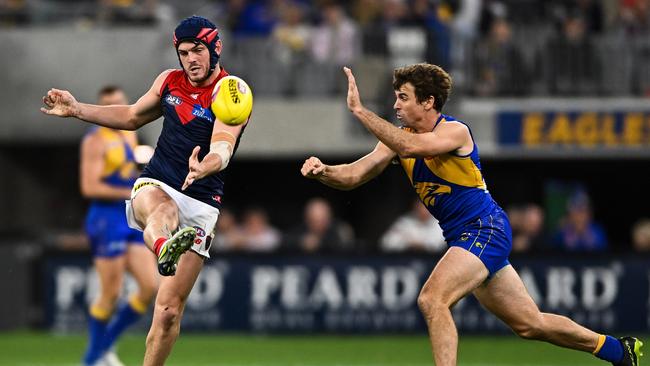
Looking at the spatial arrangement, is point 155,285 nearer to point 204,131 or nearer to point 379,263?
point 204,131

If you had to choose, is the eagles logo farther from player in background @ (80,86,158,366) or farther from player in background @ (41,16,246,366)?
player in background @ (80,86,158,366)

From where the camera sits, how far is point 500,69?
2017cm

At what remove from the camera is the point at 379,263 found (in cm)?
1761

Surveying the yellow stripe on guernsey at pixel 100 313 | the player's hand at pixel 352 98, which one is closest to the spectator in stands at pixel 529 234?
the yellow stripe on guernsey at pixel 100 313

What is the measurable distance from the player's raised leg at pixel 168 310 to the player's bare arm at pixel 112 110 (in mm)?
1108

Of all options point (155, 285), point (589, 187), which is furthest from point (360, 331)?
point (589, 187)

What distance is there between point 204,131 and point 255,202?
13.9 meters

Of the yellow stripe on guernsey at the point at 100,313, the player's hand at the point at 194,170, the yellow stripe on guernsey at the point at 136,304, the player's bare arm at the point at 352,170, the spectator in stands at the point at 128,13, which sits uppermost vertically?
the spectator in stands at the point at 128,13

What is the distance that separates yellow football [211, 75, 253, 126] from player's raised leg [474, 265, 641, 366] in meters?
2.05

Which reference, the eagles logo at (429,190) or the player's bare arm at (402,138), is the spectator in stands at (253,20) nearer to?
the eagles logo at (429,190)

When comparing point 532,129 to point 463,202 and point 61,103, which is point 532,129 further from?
point 61,103

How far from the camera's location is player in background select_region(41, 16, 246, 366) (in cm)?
958

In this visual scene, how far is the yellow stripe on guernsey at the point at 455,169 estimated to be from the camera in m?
9.60

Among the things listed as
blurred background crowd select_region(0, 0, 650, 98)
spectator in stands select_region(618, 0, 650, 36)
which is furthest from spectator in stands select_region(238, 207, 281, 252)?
spectator in stands select_region(618, 0, 650, 36)
